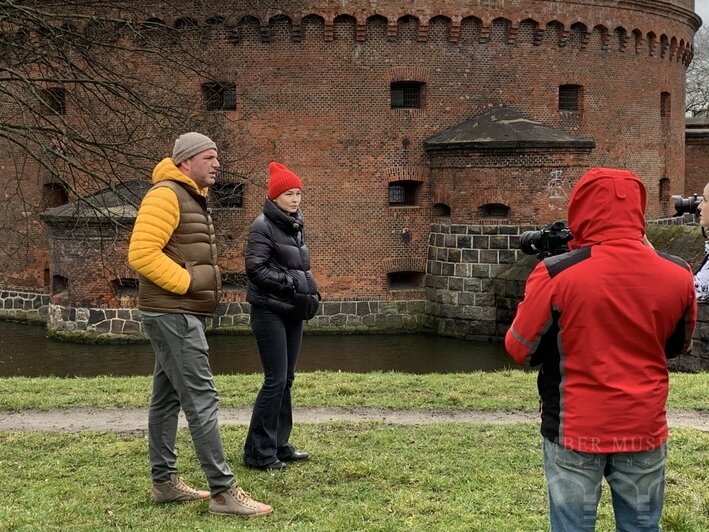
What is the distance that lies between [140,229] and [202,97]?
41.7 ft

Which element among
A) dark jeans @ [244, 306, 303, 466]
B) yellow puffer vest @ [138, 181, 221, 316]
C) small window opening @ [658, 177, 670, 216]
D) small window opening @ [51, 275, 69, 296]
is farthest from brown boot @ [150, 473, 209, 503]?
small window opening @ [658, 177, 670, 216]

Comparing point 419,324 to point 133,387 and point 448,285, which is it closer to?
point 448,285

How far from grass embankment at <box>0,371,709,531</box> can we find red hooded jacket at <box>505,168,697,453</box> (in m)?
1.38

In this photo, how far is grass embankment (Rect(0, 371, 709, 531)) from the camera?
407cm

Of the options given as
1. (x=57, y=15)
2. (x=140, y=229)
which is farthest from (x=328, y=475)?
(x=57, y=15)

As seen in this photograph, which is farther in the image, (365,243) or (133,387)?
(365,243)

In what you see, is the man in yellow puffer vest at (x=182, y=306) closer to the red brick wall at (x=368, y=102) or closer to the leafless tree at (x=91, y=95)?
the leafless tree at (x=91, y=95)

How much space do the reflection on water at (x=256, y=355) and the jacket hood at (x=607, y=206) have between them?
33.9 ft

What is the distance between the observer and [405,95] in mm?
17250

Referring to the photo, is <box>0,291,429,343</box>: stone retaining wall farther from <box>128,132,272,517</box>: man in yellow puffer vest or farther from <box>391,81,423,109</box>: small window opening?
<box>128,132,272,517</box>: man in yellow puffer vest

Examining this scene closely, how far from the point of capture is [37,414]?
668 cm

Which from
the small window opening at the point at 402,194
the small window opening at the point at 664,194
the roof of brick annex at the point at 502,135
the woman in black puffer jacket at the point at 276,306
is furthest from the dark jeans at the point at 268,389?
the small window opening at the point at 664,194

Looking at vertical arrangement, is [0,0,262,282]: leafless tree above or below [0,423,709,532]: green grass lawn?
above

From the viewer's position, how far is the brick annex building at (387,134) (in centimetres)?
1605
